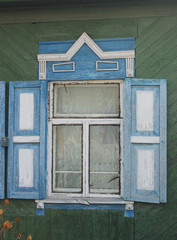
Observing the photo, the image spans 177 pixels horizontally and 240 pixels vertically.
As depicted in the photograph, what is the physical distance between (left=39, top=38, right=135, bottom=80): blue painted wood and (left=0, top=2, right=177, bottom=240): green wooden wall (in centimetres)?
8

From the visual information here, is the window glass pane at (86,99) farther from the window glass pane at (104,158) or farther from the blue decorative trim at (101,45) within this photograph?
the blue decorative trim at (101,45)

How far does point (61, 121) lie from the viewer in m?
3.18

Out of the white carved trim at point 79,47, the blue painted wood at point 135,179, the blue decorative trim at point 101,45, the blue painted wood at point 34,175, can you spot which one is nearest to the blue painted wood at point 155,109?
the blue painted wood at point 135,179

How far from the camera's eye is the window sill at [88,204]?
3012 mm

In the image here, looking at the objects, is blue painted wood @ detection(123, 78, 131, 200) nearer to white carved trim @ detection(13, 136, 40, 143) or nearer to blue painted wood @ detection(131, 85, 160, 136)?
blue painted wood @ detection(131, 85, 160, 136)

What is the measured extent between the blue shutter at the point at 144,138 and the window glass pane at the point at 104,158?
210 mm

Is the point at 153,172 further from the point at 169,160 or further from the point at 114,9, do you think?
the point at 114,9

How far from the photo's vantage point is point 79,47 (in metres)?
3.11

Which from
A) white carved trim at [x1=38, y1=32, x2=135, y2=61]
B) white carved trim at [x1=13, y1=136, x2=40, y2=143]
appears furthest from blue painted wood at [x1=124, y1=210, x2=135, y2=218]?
white carved trim at [x1=38, y1=32, x2=135, y2=61]

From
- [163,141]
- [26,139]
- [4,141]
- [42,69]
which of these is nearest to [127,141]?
[163,141]

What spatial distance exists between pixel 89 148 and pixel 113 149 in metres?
0.29

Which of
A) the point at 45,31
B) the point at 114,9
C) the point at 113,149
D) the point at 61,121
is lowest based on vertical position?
the point at 113,149

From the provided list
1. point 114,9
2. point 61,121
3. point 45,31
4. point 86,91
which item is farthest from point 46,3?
point 61,121

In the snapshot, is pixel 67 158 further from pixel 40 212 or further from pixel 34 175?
pixel 40 212
